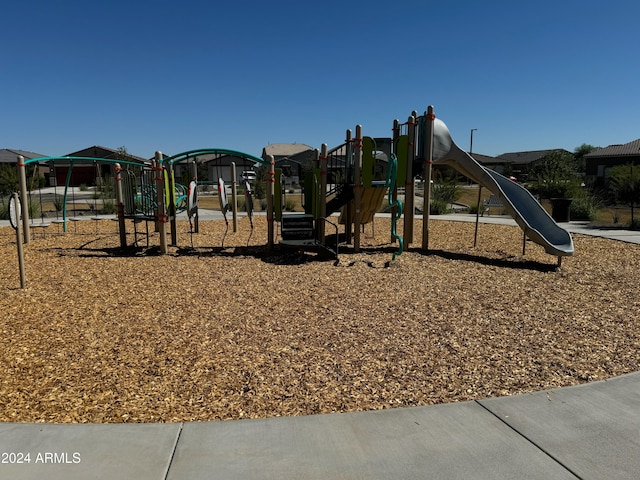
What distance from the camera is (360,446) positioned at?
108 inches

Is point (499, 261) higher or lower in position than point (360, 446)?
higher

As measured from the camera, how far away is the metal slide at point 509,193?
29.9ft

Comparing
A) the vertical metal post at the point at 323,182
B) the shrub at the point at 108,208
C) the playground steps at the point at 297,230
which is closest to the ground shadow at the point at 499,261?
the vertical metal post at the point at 323,182

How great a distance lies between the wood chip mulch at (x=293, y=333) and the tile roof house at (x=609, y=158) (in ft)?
155

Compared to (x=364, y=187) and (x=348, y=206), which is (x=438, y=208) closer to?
(x=348, y=206)

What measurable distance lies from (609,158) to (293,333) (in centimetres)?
5704

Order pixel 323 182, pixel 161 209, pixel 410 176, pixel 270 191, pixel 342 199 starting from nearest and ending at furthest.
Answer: pixel 323 182 < pixel 161 209 < pixel 270 191 < pixel 410 176 < pixel 342 199

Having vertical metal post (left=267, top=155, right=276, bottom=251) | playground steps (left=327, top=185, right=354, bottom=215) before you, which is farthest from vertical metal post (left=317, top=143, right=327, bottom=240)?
vertical metal post (left=267, top=155, right=276, bottom=251)

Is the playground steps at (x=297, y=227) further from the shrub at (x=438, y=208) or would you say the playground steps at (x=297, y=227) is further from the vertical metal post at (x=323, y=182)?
the shrub at (x=438, y=208)

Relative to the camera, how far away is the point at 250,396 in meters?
3.48

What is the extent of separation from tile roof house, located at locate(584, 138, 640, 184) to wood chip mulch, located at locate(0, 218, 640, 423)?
47.4m

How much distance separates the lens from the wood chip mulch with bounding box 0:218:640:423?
3494 millimetres

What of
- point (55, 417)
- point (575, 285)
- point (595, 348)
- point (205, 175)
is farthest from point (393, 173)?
point (205, 175)

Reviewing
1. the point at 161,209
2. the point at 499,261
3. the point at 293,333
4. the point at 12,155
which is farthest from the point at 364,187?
the point at 12,155
